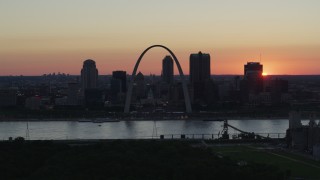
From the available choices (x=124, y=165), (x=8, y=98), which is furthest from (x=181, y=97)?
(x=124, y=165)

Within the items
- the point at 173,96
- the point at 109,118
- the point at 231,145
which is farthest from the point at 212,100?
the point at 231,145

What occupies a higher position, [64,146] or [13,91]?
[13,91]

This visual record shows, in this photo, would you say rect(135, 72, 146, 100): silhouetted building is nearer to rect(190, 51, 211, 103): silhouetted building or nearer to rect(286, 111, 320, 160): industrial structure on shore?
rect(190, 51, 211, 103): silhouetted building

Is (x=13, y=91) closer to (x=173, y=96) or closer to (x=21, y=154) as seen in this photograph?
(x=173, y=96)

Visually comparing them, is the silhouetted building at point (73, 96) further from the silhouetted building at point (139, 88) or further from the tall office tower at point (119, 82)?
the silhouetted building at point (139, 88)

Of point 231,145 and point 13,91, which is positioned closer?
point 231,145

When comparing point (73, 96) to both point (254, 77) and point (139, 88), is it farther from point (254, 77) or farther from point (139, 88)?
point (254, 77)
